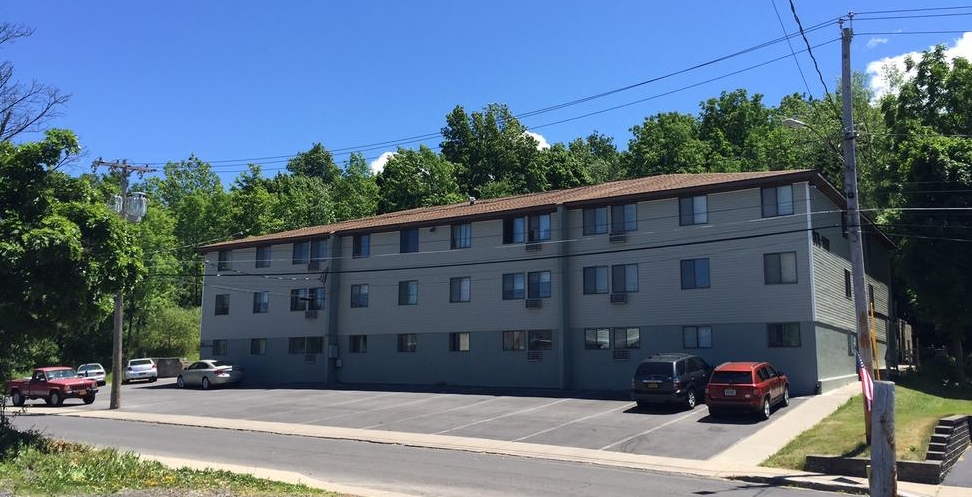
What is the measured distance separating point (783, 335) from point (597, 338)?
7884 mm

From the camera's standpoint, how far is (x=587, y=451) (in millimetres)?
18328

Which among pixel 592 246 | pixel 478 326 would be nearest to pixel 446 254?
pixel 478 326

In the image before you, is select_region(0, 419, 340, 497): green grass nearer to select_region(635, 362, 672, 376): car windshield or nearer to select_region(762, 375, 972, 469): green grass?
select_region(762, 375, 972, 469): green grass

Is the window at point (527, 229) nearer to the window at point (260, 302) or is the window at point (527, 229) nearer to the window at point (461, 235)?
the window at point (461, 235)

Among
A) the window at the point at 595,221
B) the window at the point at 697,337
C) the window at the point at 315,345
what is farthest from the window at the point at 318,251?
the window at the point at 697,337

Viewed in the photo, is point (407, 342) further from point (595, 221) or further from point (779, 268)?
point (779, 268)

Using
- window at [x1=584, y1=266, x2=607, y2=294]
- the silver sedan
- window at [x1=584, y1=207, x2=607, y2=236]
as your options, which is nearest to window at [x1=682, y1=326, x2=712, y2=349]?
window at [x1=584, y1=266, x2=607, y2=294]

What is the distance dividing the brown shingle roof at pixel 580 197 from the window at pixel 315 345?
5.90 meters

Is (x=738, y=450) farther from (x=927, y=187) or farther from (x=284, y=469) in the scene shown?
(x=927, y=187)

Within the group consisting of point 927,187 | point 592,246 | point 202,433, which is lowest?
point 202,433

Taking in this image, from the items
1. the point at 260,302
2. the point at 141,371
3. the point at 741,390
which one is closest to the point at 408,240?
the point at 260,302

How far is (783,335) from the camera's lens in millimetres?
28047

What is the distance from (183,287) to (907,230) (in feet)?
207

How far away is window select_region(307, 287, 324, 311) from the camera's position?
41.7 meters
